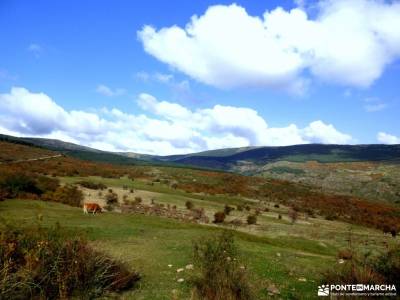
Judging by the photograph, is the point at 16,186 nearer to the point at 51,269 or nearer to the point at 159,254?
the point at 159,254

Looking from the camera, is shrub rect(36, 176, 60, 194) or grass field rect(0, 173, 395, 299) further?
shrub rect(36, 176, 60, 194)

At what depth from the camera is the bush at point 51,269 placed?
299 inches

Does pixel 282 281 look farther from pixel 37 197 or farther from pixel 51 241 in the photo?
Answer: pixel 37 197

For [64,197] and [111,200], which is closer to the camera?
[64,197]

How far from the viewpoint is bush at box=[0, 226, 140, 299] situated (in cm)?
759

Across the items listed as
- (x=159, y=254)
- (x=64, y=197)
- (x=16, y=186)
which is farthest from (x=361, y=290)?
(x=16, y=186)

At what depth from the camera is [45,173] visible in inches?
1811

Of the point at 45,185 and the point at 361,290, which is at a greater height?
the point at 45,185

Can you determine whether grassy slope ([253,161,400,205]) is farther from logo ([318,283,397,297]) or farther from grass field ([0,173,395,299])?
logo ([318,283,397,297])

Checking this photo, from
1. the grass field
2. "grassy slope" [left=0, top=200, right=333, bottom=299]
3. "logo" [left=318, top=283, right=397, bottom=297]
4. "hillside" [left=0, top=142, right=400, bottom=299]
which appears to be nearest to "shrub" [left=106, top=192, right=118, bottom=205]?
"hillside" [left=0, top=142, right=400, bottom=299]

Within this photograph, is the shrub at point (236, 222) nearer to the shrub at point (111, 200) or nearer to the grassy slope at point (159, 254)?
the grassy slope at point (159, 254)

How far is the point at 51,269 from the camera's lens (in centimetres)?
823

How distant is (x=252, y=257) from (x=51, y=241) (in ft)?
23.3

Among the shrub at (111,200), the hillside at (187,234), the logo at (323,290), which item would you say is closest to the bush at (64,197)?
the hillside at (187,234)
